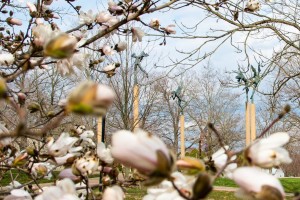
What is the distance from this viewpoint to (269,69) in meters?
5.30

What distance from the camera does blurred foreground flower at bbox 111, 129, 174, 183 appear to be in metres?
0.48

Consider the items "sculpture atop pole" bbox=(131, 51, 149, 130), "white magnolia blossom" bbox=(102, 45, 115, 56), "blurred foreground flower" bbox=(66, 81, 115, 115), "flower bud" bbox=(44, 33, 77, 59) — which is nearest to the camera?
"blurred foreground flower" bbox=(66, 81, 115, 115)

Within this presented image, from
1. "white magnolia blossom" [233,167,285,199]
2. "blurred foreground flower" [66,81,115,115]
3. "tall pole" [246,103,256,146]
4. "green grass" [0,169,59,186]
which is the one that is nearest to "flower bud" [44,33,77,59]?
"blurred foreground flower" [66,81,115,115]

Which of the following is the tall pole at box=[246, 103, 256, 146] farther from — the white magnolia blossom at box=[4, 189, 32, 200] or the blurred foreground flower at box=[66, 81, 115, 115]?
the blurred foreground flower at box=[66, 81, 115, 115]

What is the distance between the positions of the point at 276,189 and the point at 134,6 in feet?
4.75

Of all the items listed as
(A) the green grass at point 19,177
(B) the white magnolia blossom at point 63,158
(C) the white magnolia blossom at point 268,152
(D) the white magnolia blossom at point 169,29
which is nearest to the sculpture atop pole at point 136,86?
(A) the green grass at point 19,177

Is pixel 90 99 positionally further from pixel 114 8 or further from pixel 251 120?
pixel 251 120

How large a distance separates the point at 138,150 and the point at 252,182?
0.15 m

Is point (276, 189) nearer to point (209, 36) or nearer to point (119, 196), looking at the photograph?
point (119, 196)

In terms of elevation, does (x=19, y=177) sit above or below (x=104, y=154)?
below

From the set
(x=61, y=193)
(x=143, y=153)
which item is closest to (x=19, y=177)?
(x=61, y=193)

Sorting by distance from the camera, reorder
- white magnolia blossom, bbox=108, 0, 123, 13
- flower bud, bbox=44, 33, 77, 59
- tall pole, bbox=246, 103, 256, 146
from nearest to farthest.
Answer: flower bud, bbox=44, 33, 77, 59 → white magnolia blossom, bbox=108, 0, 123, 13 → tall pole, bbox=246, 103, 256, 146

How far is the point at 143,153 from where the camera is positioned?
0.49 meters

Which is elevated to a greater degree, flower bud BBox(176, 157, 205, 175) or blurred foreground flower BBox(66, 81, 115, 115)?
blurred foreground flower BBox(66, 81, 115, 115)
